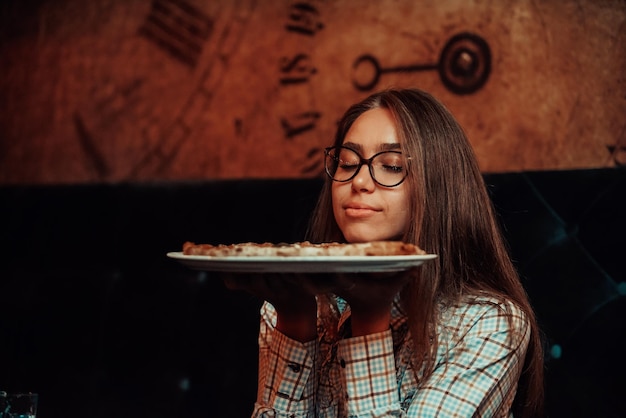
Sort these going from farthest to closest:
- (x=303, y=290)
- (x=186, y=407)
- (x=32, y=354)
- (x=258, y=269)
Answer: (x=32, y=354) < (x=186, y=407) < (x=303, y=290) < (x=258, y=269)

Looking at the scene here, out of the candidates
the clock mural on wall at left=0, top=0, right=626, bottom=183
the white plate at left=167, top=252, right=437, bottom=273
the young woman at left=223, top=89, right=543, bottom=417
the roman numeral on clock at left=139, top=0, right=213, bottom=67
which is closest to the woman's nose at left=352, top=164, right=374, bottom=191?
the young woman at left=223, top=89, right=543, bottom=417

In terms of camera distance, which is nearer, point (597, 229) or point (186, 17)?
point (597, 229)

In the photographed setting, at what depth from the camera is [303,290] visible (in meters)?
1.31

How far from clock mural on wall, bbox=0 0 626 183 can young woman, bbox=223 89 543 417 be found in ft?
2.39

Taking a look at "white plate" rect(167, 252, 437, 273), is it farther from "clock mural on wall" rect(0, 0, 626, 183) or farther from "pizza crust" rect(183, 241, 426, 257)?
"clock mural on wall" rect(0, 0, 626, 183)

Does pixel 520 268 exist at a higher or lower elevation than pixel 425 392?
higher

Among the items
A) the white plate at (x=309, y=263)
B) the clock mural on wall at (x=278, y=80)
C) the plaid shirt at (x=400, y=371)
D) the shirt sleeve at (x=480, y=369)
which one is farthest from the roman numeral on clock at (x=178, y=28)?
the white plate at (x=309, y=263)

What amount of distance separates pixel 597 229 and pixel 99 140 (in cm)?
178

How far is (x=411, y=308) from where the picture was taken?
1416mm

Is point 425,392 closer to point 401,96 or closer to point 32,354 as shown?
point 401,96

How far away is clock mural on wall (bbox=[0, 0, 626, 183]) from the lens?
7.13ft

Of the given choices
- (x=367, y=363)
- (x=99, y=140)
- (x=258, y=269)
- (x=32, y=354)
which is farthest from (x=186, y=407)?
(x=258, y=269)

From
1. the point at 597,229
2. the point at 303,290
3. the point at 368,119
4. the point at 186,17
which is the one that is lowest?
the point at 303,290

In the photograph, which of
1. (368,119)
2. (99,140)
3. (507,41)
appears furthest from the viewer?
(99,140)
